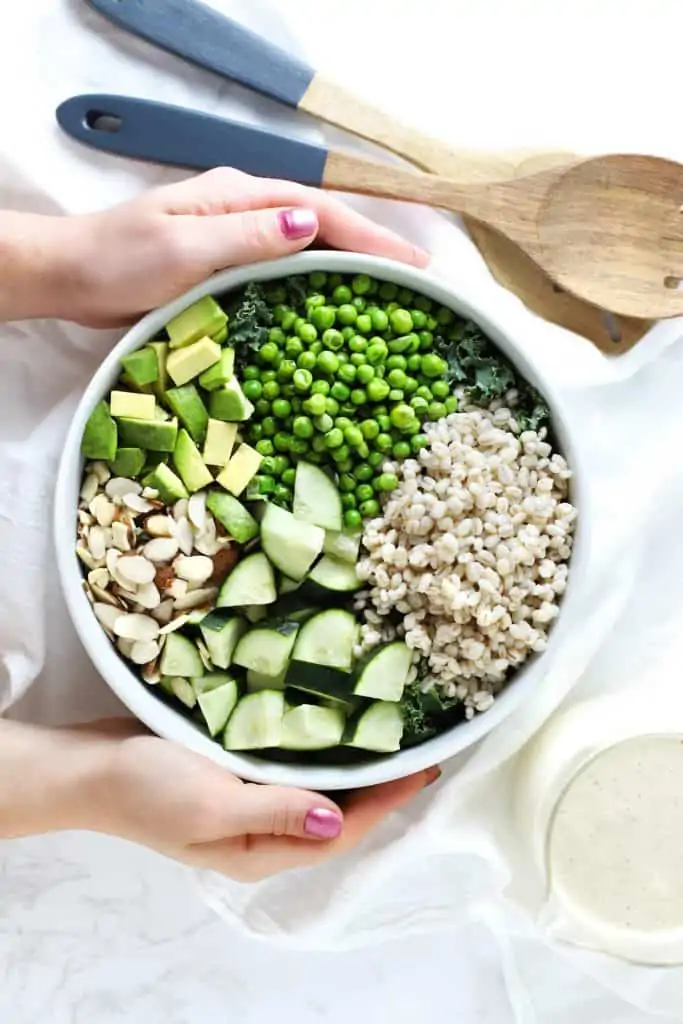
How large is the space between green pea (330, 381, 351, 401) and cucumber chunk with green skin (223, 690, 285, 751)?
0.32 metres

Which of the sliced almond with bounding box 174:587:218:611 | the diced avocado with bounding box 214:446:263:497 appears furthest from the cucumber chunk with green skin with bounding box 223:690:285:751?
the diced avocado with bounding box 214:446:263:497

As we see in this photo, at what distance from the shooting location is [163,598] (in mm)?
1251

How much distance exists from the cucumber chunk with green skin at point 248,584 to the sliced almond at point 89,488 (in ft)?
0.55

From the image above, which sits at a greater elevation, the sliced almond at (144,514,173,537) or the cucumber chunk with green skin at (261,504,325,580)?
the cucumber chunk with green skin at (261,504,325,580)

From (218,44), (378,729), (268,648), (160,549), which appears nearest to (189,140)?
(218,44)

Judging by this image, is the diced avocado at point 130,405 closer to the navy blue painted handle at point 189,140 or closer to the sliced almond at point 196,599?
the sliced almond at point 196,599

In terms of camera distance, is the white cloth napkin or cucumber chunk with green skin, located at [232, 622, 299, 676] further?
the white cloth napkin

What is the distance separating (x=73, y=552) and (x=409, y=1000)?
83cm

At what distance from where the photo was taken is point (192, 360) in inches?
48.6

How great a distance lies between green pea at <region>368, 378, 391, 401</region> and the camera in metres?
1.26

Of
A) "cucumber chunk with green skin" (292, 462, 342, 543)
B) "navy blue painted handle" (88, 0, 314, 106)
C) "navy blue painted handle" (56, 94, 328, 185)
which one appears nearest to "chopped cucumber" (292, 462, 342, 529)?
"cucumber chunk with green skin" (292, 462, 342, 543)

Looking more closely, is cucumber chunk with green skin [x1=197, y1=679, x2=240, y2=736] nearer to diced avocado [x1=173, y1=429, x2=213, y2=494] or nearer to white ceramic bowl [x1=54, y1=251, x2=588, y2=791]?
white ceramic bowl [x1=54, y1=251, x2=588, y2=791]

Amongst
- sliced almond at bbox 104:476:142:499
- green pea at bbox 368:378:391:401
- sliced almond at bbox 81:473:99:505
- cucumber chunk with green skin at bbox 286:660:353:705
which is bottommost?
cucumber chunk with green skin at bbox 286:660:353:705

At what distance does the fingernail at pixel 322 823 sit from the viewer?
4.05 ft
